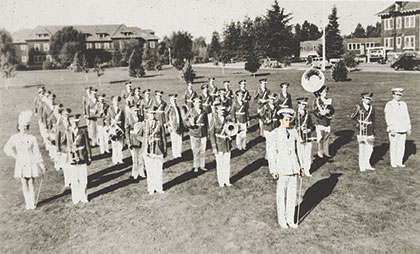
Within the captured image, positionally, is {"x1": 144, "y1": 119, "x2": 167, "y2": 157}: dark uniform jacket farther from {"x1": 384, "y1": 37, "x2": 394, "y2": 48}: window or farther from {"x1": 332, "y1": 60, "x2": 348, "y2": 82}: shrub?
{"x1": 384, "y1": 37, "x2": 394, "y2": 48}: window

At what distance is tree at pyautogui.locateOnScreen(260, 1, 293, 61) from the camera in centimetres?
1773

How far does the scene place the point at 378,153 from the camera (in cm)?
1053

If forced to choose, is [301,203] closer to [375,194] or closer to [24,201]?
A: [375,194]

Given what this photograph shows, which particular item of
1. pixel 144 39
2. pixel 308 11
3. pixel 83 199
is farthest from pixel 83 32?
pixel 83 199

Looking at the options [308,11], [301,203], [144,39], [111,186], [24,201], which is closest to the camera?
[301,203]

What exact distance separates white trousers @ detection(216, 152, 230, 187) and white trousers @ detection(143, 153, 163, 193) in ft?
4.41

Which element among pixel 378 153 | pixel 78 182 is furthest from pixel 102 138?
pixel 378 153

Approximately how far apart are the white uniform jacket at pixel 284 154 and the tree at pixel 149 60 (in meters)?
22.5

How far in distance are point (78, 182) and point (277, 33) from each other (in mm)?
14565

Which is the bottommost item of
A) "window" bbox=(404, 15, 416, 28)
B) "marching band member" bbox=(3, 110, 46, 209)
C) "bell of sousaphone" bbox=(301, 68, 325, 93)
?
"marching band member" bbox=(3, 110, 46, 209)

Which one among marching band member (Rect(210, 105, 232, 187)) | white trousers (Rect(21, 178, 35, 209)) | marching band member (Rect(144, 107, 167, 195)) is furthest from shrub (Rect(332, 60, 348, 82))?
white trousers (Rect(21, 178, 35, 209))

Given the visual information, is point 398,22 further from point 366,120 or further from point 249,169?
point 249,169

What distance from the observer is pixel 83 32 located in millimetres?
20188

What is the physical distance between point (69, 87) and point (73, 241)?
19.7 metres
